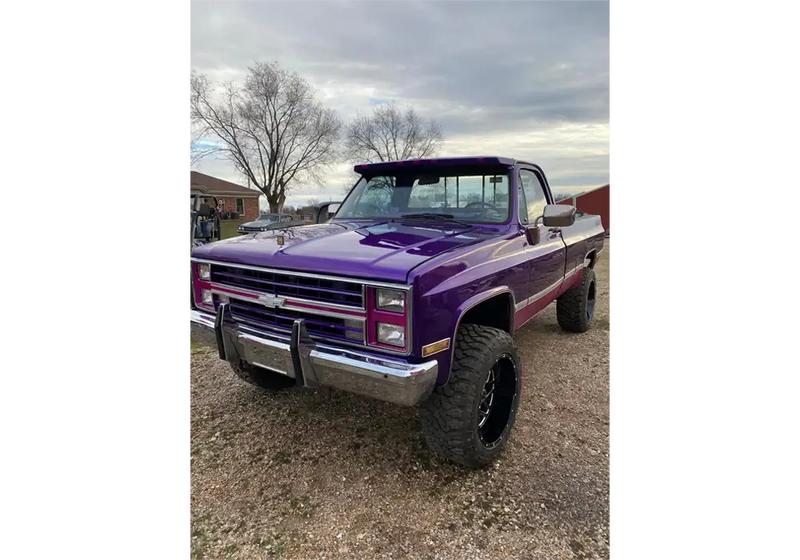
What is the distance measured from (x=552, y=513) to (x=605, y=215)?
2705cm

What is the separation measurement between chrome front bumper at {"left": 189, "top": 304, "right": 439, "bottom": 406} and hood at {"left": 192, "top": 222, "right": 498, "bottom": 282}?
0.39 meters

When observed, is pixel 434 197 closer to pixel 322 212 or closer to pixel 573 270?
pixel 322 212

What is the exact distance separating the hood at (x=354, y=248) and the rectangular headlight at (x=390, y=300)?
92mm

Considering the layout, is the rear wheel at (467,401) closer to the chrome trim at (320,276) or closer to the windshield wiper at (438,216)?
the chrome trim at (320,276)

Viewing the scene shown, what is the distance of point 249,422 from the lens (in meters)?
3.44

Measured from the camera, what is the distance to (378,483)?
8.91ft

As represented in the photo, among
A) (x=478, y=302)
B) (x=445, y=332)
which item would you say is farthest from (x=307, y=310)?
(x=478, y=302)

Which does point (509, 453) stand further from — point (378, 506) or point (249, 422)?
point (249, 422)

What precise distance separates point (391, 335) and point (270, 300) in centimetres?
85

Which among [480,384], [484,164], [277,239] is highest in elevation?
[484,164]

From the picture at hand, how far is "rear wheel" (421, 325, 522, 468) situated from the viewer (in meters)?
2.60

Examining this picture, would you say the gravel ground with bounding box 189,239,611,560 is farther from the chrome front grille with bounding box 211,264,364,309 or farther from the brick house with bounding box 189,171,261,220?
the brick house with bounding box 189,171,261,220

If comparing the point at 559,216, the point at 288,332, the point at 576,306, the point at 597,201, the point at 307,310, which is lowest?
the point at 576,306
